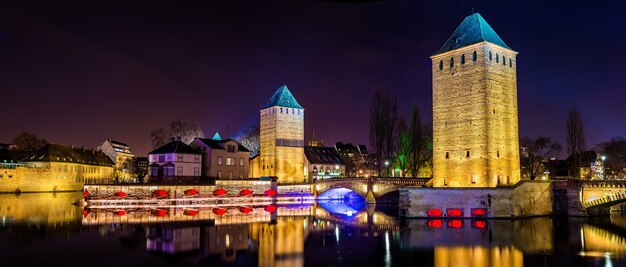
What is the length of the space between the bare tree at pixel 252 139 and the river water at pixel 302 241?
156 ft

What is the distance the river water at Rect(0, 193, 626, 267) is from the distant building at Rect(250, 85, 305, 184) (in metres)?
31.3

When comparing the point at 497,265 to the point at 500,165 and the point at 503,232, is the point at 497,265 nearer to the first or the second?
the point at 503,232

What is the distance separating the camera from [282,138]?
68.3 metres

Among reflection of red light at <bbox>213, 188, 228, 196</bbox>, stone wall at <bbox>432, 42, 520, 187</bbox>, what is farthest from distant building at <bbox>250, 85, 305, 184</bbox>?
stone wall at <bbox>432, 42, 520, 187</bbox>

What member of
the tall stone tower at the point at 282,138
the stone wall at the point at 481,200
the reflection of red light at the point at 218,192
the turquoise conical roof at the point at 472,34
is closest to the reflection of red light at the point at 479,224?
the stone wall at the point at 481,200

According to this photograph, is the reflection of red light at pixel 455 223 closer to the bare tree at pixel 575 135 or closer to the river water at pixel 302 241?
the river water at pixel 302 241

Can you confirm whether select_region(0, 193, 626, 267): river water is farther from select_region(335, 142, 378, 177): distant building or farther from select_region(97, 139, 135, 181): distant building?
select_region(97, 139, 135, 181): distant building

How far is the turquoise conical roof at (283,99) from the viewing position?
69188 mm

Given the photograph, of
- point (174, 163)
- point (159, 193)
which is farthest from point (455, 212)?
point (174, 163)

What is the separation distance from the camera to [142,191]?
48281 mm

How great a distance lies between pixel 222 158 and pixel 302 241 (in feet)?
132

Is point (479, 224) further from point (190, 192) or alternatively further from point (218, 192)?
point (190, 192)

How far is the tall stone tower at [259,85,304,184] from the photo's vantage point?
67.8 meters

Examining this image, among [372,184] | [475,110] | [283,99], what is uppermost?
[283,99]
